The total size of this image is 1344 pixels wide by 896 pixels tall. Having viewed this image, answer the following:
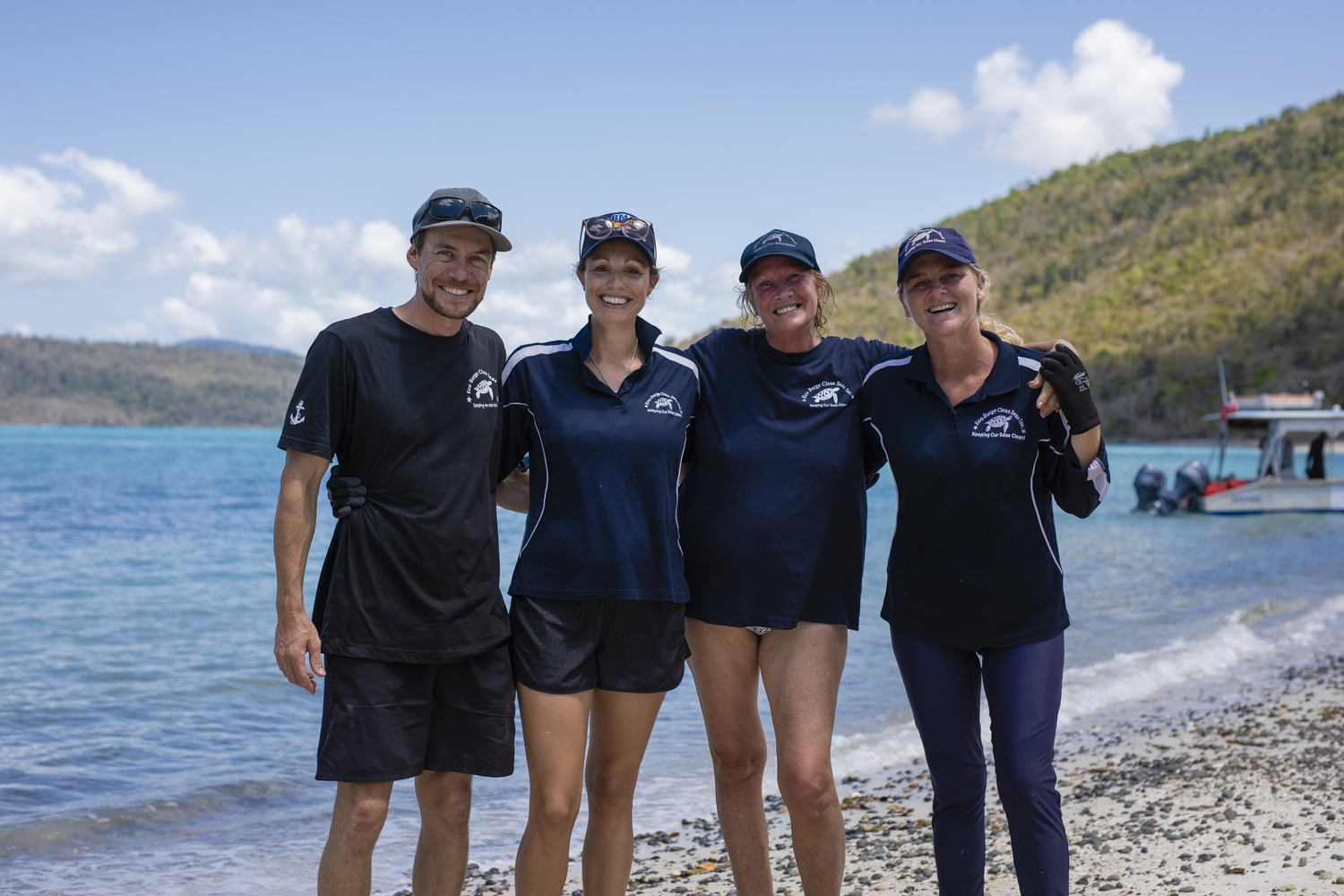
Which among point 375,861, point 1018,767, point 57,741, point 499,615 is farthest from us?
point 57,741

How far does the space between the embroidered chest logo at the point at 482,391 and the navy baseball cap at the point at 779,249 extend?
1.00 m

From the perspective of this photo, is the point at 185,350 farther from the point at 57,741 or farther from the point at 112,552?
the point at 57,741

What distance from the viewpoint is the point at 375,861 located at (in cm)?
568

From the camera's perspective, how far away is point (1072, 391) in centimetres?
325

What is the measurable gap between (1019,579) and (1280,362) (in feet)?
259

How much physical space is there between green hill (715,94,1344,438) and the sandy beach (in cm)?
5435

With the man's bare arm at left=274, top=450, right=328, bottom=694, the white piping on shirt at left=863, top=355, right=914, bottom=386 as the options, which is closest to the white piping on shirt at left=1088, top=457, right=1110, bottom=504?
the white piping on shirt at left=863, top=355, right=914, bottom=386

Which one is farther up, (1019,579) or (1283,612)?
(1019,579)

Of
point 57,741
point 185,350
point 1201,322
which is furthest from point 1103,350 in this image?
point 185,350

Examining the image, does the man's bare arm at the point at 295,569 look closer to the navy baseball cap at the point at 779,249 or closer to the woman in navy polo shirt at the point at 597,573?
the woman in navy polo shirt at the point at 597,573

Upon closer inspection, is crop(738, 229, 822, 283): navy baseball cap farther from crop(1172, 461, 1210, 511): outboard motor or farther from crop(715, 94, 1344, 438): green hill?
crop(715, 94, 1344, 438): green hill

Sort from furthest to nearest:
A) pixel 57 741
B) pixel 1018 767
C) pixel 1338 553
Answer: pixel 1338 553, pixel 57 741, pixel 1018 767

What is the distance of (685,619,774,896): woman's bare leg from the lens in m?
3.62

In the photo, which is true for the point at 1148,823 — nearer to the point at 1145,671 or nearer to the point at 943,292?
the point at 943,292
